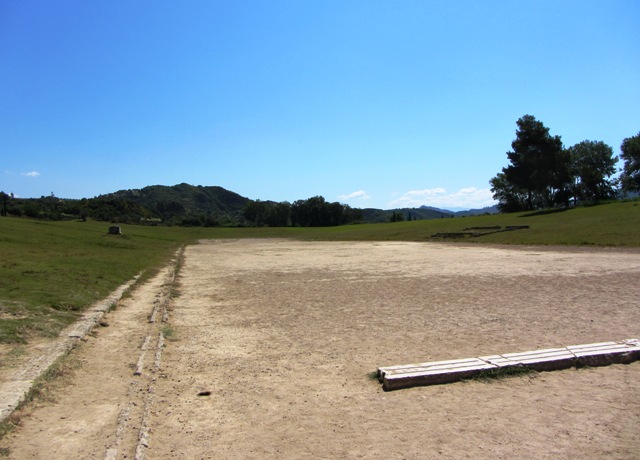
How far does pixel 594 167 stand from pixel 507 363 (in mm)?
90124

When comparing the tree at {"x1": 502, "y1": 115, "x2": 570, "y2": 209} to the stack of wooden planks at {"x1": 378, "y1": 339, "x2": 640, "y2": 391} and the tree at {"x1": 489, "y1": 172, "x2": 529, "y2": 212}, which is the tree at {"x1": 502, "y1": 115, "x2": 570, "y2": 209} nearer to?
the tree at {"x1": 489, "y1": 172, "x2": 529, "y2": 212}

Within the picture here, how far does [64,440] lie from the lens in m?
3.88

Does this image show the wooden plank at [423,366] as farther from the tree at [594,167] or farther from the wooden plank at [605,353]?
the tree at [594,167]

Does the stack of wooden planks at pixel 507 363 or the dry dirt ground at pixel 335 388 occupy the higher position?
the stack of wooden planks at pixel 507 363

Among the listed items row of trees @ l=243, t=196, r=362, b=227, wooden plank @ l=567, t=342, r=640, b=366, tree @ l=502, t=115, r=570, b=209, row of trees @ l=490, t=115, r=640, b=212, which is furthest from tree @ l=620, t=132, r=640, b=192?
wooden plank @ l=567, t=342, r=640, b=366

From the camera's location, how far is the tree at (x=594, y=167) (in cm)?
8006

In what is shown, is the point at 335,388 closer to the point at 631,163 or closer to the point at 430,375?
the point at 430,375

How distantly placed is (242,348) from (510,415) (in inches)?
161

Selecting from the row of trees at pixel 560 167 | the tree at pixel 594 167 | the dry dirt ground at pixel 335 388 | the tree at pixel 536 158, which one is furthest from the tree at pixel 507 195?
the dry dirt ground at pixel 335 388

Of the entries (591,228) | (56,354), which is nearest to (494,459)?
(56,354)

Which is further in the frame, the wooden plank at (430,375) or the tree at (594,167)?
the tree at (594,167)

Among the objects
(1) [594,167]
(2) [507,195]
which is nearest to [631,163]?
(1) [594,167]

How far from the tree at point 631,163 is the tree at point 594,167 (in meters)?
5.29

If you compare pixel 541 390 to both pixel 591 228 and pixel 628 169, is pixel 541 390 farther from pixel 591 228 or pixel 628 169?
pixel 628 169
